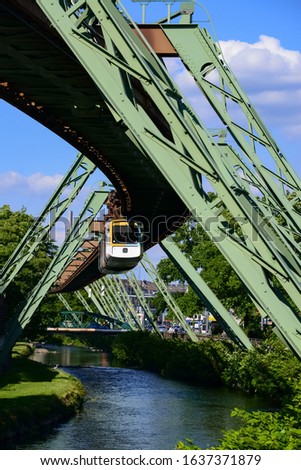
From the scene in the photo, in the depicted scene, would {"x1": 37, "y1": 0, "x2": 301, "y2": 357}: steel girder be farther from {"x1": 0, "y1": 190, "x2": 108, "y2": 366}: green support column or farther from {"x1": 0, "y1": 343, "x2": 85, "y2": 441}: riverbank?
{"x1": 0, "y1": 190, "x2": 108, "y2": 366}: green support column

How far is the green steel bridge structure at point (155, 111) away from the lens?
18.9 meters

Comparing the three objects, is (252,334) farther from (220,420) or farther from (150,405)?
(220,420)

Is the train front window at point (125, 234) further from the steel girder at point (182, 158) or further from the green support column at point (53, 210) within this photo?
the steel girder at point (182, 158)

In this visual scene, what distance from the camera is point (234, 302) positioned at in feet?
229

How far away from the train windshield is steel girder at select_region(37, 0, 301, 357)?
29836 mm

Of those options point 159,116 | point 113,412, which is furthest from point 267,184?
point 113,412

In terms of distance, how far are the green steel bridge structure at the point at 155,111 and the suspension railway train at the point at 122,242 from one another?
7.64 meters

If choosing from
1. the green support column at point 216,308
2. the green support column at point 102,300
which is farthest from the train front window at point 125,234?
the green support column at point 102,300

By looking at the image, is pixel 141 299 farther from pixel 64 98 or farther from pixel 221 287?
pixel 64 98

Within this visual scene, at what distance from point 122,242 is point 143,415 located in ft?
40.4

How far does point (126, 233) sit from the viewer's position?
163ft

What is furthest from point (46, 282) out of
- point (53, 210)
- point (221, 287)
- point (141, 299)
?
point (141, 299)

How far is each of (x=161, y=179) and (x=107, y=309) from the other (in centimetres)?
8562

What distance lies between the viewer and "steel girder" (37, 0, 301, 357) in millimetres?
18766
